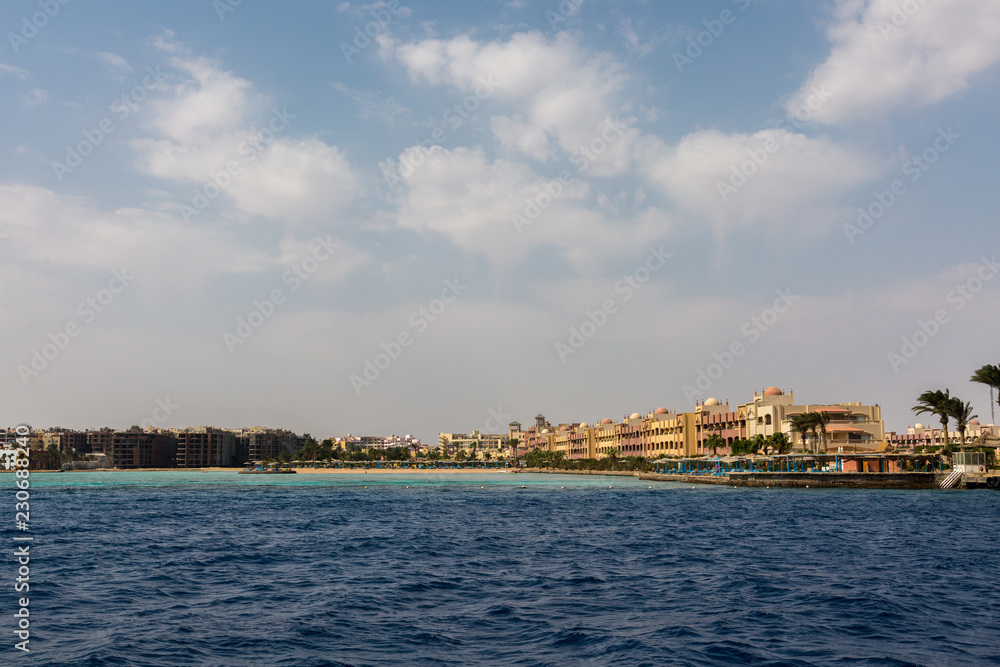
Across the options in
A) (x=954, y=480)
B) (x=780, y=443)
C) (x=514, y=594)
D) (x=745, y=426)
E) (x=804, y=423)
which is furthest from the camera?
(x=745, y=426)

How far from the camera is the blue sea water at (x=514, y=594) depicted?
60.5ft

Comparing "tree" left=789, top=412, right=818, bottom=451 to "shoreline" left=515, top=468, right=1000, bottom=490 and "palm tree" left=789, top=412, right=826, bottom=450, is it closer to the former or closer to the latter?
"palm tree" left=789, top=412, right=826, bottom=450

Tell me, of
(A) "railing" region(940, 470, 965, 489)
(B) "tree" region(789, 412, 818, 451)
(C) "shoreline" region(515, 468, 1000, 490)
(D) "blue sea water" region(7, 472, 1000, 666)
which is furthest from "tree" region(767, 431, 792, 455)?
(D) "blue sea water" region(7, 472, 1000, 666)

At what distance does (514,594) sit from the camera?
25.2 m


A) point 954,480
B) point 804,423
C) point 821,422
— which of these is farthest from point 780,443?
point 954,480

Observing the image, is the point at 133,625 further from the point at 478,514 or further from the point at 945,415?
the point at 945,415

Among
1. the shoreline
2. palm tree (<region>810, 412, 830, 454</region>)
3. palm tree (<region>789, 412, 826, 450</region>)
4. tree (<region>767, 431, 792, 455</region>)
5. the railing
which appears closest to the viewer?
the shoreline

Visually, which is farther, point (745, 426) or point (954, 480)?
point (745, 426)

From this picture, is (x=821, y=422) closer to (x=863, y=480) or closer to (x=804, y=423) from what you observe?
(x=804, y=423)

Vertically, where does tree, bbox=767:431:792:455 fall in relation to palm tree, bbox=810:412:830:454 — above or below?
below

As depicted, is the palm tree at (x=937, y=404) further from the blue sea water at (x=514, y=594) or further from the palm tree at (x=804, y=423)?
the blue sea water at (x=514, y=594)

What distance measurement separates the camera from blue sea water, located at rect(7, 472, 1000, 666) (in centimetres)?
1844

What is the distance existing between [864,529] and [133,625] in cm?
4095

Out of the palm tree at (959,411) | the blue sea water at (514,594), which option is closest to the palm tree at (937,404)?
the palm tree at (959,411)
